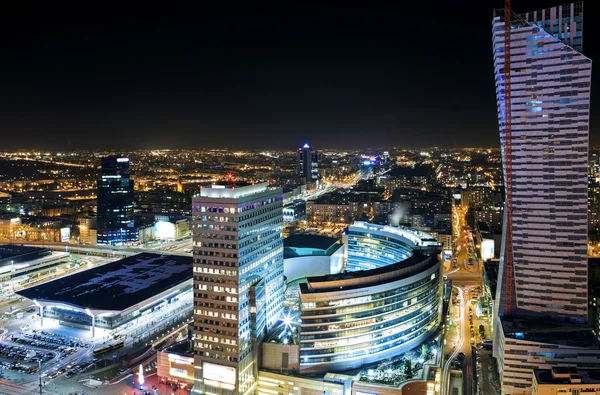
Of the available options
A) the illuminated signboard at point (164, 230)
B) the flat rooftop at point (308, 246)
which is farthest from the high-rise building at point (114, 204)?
the flat rooftop at point (308, 246)

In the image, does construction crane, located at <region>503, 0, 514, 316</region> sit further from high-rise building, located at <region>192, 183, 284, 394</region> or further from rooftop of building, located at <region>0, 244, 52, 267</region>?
rooftop of building, located at <region>0, 244, 52, 267</region>

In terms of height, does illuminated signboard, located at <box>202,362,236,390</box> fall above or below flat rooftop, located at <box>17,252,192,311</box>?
below

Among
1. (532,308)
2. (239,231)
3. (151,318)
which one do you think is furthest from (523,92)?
(151,318)

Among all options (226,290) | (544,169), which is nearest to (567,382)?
(544,169)

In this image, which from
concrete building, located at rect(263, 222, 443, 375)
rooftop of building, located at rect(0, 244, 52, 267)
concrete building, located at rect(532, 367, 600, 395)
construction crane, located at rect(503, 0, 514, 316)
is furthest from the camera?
rooftop of building, located at rect(0, 244, 52, 267)

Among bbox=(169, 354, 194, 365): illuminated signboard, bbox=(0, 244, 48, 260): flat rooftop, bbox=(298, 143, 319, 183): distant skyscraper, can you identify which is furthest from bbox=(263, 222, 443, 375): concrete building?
bbox=(298, 143, 319, 183): distant skyscraper

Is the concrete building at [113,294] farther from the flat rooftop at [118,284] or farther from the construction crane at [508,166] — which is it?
the construction crane at [508,166]

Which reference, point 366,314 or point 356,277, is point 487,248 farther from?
point 366,314
